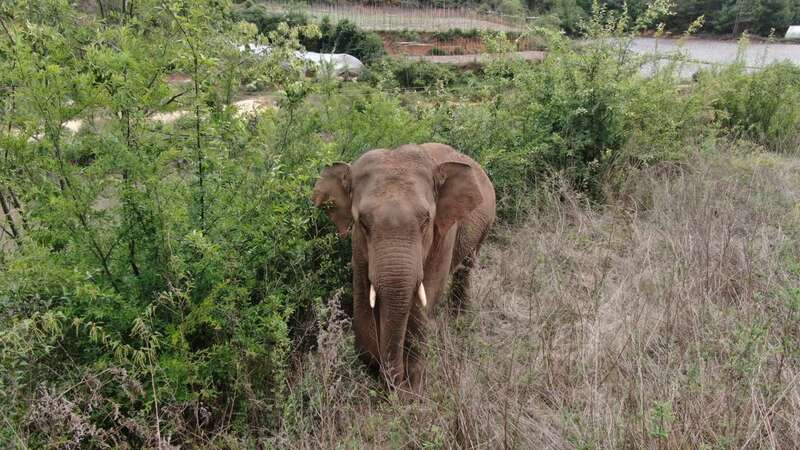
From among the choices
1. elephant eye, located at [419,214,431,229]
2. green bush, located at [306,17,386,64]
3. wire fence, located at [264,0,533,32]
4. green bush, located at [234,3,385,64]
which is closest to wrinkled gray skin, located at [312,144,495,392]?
elephant eye, located at [419,214,431,229]

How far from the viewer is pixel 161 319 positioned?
3846mm

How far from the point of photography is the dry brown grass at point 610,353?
10.0 ft

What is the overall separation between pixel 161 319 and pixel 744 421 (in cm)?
376

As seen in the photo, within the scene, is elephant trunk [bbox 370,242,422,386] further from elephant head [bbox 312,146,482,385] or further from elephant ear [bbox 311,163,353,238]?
elephant ear [bbox 311,163,353,238]

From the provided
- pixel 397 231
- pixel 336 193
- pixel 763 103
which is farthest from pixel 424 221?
pixel 763 103

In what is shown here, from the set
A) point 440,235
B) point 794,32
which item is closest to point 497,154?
point 440,235

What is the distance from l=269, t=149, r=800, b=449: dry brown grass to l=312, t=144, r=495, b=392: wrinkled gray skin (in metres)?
0.27

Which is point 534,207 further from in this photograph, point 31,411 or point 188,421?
point 31,411

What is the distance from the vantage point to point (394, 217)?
3.94m

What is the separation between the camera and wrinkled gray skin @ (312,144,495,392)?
395 cm

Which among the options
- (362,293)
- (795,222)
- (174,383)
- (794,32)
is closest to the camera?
(174,383)

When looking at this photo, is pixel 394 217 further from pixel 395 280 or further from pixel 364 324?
pixel 364 324

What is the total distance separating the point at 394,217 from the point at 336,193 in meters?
0.86

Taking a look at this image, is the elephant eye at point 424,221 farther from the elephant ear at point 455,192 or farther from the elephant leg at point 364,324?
the elephant leg at point 364,324
